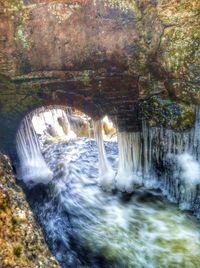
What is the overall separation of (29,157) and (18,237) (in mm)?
6336

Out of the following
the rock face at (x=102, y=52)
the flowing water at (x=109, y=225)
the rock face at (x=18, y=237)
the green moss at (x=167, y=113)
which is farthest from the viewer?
the green moss at (x=167, y=113)

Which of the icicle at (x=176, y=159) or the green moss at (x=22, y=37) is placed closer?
the green moss at (x=22, y=37)

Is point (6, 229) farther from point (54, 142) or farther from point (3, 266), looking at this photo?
point (54, 142)

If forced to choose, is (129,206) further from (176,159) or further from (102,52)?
(102,52)

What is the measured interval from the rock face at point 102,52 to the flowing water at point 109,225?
2.57m

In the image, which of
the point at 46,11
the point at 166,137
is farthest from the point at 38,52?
the point at 166,137

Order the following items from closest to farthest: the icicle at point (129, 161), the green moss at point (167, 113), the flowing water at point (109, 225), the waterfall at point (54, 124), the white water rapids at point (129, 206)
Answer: the flowing water at point (109, 225), the white water rapids at point (129, 206), the green moss at point (167, 113), the icicle at point (129, 161), the waterfall at point (54, 124)

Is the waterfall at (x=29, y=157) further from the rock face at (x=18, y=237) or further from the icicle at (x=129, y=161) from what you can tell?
the rock face at (x=18, y=237)

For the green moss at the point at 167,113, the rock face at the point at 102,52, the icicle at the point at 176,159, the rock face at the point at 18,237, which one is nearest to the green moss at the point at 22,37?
the rock face at the point at 102,52

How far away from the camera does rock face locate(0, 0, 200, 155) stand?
621 centimetres

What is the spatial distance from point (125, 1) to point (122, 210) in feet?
16.5

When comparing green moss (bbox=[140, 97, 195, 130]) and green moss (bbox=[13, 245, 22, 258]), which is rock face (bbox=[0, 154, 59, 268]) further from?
green moss (bbox=[140, 97, 195, 130])

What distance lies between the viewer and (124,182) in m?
8.53

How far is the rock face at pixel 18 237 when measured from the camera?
272 cm
